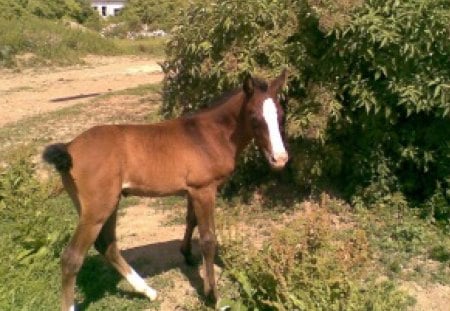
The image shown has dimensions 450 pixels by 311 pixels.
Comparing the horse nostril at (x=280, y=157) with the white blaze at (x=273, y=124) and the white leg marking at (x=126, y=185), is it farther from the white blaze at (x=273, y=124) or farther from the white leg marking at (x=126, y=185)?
the white leg marking at (x=126, y=185)

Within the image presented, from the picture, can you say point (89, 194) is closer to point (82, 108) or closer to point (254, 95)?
point (254, 95)

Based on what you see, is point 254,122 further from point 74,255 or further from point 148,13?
point 148,13

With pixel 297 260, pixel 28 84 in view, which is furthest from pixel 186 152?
pixel 28 84

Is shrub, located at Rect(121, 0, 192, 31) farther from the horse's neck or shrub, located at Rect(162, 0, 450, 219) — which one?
the horse's neck

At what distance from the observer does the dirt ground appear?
15.8ft

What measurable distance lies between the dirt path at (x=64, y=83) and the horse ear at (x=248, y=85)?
783 cm

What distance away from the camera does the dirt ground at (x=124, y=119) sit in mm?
4820

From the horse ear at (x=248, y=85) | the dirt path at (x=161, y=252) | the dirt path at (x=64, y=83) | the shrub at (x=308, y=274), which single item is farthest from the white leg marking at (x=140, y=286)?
the dirt path at (x=64, y=83)

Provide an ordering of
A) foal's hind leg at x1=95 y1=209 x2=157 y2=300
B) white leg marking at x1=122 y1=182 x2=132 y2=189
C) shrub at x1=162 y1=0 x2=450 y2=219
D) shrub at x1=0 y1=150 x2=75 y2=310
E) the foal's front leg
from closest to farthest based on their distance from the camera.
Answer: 1. white leg marking at x1=122 y1=182 x2=132 y2=189
2. the foal's front leg
3. foal's hind leg at x1=95 y1=209 x2=157 y2=300
4. shrub at x1=0 y1=150 x2=75 y2=310
5. shrub at x1=162 y1=0 x2=450 y2=219

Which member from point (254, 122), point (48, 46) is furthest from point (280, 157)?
point (48, 46)

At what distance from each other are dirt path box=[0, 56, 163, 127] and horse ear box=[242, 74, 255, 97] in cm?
783

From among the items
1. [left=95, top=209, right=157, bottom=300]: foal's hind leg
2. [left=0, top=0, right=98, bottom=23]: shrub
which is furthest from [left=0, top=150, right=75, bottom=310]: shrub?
[left=0, top=0, right=98, bottom=23]: shrub

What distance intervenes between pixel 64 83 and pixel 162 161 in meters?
12.4

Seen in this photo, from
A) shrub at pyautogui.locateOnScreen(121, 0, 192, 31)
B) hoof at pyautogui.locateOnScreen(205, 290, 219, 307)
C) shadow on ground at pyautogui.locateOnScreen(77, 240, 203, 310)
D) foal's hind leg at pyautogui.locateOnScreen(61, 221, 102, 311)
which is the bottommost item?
shrub at pyautogui.locateOnScreen(121, 0, 192, 31)
